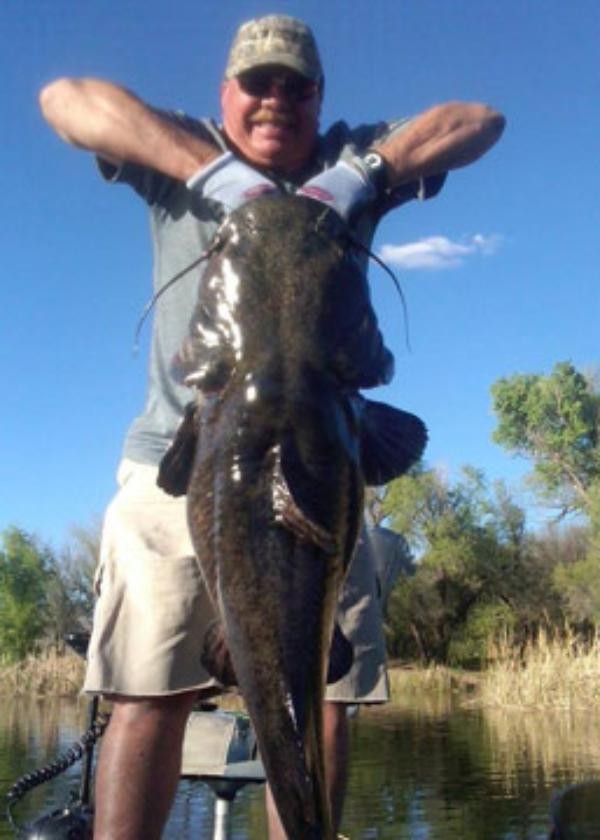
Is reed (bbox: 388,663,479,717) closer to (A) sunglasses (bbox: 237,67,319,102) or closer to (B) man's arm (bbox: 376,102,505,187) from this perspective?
(B) man's arm (bbox: 376,102,505,187)

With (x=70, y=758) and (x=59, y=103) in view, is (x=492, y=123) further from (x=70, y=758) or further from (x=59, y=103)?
(x=70, y=758)

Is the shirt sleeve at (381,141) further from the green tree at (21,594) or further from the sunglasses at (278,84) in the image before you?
the green tree at (21,594)

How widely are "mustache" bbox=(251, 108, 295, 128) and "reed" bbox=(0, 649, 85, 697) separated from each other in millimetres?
32230

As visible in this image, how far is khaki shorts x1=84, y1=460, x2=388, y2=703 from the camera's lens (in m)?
2.71

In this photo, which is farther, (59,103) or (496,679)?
(496,679)

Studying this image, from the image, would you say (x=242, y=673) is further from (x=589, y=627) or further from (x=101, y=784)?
(x=589, y=627)

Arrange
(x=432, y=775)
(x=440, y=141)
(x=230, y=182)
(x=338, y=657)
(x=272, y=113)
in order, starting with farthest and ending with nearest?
(x=432, y=775)
(x=440, y=141)
(x=272, y=113)
(x=230, y=182)
(x=338, y=657)

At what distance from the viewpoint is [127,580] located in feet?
9.32

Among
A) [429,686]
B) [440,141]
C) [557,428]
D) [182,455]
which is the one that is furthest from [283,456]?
[557,428]

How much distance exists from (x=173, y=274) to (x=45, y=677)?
1351 inches

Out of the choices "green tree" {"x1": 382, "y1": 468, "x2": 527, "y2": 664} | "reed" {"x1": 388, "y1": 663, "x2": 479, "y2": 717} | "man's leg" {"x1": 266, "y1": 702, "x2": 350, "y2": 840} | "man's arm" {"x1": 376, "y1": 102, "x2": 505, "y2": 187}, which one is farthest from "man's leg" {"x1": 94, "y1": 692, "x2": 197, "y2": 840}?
"green tree" {"x1": 382, "y1": 468, "x2": 527, "y2": 664}

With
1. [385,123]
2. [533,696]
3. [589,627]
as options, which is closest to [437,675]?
[589,627]

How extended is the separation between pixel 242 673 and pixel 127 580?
1033 mm

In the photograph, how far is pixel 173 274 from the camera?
3.01 m
